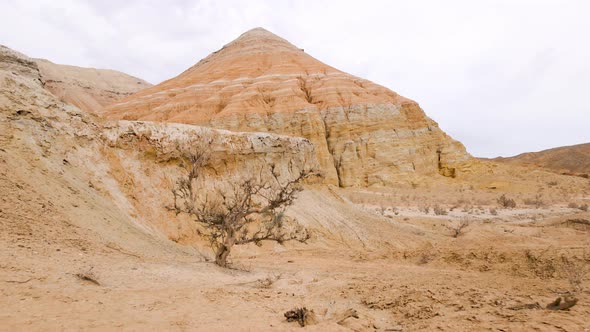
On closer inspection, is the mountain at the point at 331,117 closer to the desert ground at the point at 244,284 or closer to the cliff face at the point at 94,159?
the cliff face at the point at 94,159

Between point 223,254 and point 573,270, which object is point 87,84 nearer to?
point 223,254

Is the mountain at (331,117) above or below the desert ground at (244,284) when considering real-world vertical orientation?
above

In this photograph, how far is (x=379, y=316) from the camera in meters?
5.53

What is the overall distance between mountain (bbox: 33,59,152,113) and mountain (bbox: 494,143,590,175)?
8163 cm

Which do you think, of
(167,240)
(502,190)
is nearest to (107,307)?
(167,240)

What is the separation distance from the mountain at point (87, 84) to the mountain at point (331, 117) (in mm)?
16591

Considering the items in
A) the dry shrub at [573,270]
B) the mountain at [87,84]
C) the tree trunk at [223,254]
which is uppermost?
the mountain at [87,84]

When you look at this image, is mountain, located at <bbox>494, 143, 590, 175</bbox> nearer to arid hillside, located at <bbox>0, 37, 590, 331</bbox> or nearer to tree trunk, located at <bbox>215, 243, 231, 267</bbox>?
arid hillside, located at <bbox>0, 37, 590, 331</bbox>

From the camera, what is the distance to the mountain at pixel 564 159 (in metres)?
70.9

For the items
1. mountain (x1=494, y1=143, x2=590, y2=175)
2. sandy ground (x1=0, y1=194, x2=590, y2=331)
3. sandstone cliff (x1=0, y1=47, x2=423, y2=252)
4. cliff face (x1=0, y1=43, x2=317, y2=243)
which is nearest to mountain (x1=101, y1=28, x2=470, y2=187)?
sandstone cliff (x1=0, y1=47, x2=423, y2=252)

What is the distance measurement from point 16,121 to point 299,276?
8404mm

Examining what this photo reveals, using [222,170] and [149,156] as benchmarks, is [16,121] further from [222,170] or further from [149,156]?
[222,170]

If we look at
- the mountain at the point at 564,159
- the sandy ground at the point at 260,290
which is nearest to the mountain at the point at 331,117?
the sandy ground at the point at 260,290

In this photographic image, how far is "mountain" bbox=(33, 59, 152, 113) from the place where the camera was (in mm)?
68906
